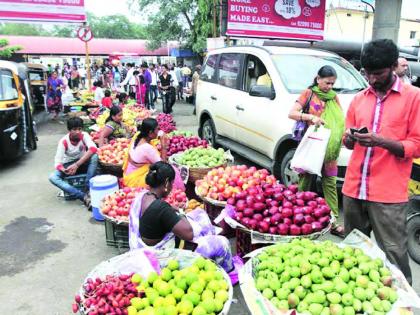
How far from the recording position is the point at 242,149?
703 centimetres

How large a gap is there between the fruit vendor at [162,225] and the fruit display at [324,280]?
570 millimetres

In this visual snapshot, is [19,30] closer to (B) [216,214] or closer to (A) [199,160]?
(A) [199,160]

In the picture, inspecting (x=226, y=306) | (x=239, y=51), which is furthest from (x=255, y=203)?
(x=239, y=51)

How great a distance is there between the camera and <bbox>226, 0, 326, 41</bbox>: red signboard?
38.1ft

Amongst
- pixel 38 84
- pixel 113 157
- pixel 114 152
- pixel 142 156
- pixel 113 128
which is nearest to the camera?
pixel 142 156

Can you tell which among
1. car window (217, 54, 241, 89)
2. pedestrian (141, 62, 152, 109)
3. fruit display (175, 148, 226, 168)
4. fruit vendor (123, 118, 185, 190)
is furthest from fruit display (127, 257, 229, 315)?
pedestrian (141, 62, 152, 109)

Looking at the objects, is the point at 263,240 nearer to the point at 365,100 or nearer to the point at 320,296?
the point at 320,296

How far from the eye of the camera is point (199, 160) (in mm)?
5863

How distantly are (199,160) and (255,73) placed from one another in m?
2.10

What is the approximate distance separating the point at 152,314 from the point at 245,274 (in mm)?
783

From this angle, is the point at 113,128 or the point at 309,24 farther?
the point at 309,24

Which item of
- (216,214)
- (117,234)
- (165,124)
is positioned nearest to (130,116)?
(165,124)

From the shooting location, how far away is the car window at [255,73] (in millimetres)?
6404

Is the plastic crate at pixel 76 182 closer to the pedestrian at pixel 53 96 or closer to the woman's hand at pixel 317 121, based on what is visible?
A: the woman's hand at pixel 317 121
